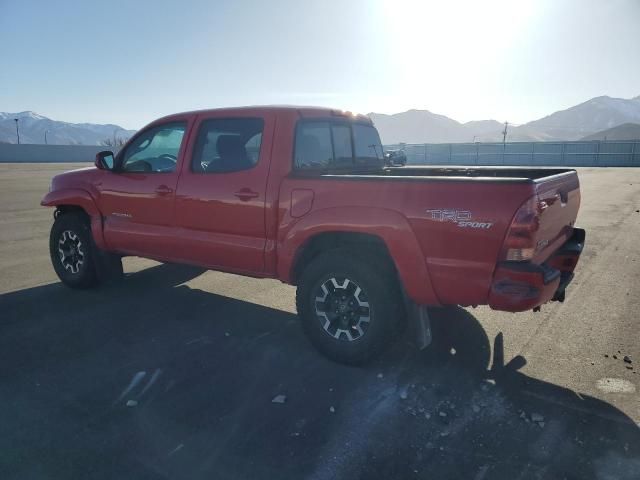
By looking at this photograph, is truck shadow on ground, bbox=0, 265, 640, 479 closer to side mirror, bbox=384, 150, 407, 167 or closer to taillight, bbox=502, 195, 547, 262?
taillight, bbox=502, 195, 547, 262

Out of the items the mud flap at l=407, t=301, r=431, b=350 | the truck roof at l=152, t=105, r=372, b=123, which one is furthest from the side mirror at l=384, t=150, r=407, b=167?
the mud flap at l=407, t=301, r=431, b=350

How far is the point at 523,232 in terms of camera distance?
113 inches

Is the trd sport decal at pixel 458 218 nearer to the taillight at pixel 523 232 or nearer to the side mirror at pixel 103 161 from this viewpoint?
the taillight at pixel 523 232

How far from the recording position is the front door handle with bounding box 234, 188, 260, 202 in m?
4.02

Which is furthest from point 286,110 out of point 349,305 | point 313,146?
point 349,305

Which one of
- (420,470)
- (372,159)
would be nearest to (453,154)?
(372,159)

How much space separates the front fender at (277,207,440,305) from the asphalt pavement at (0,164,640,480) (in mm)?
729

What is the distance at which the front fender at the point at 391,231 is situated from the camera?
3.26m

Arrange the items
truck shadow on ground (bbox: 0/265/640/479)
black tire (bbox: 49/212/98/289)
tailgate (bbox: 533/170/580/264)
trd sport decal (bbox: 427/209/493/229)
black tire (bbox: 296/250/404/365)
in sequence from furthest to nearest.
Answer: black tire (bbox: 49/212/98/289), black tire (bbox: 296/250/404/365), tailgate (bbox: 533/170/580/264), trd sport decal (bbox: 427/209/493/229), truck shadow on ground (bbox: 0/265/640/479)

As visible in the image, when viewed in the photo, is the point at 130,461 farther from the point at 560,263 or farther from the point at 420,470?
the point at 560,263

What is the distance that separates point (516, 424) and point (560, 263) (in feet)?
5.34

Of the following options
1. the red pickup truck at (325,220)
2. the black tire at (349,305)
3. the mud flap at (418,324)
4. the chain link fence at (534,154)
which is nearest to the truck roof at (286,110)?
the red pickup truck at (325,220)

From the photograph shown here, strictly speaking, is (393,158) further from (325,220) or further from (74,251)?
(74,251)

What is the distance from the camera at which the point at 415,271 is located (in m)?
3.29
